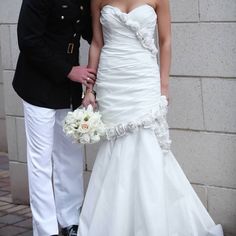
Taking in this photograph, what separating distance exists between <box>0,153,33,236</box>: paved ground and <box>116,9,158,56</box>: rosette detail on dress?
6.38 ft

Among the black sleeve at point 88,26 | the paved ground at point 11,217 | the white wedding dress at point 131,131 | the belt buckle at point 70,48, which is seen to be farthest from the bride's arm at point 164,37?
the paved ground at point 11,217

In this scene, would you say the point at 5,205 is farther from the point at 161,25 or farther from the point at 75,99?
the point at 161,25

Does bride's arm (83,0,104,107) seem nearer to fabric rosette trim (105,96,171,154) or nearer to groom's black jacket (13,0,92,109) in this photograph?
groom's black jacket (13,0,92,109)

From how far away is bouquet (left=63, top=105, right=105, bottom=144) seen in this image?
4.22 m

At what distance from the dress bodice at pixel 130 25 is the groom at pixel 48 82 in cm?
28

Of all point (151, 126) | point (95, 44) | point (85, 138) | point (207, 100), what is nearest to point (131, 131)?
point (151, 126)

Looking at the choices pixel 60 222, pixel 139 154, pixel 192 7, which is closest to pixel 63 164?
pixel 60 222

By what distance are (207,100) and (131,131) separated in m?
0.98

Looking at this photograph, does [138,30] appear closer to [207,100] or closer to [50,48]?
[50,48]

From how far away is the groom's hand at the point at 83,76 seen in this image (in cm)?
442

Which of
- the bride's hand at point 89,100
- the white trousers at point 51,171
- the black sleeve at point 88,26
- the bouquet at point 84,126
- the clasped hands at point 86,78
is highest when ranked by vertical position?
the black sleeve at point 88,26

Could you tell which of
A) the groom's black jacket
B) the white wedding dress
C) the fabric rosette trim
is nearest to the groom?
the groom's black jacket

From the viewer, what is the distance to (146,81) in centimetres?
431

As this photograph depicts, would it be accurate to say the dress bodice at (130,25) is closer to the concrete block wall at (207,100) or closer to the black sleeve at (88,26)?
the black sleeve at (88,26)
